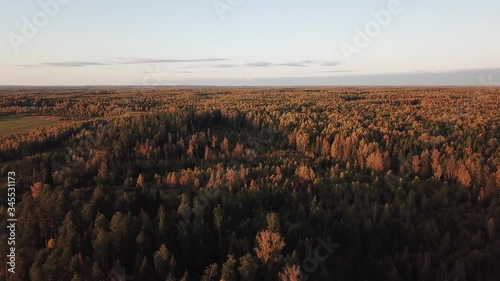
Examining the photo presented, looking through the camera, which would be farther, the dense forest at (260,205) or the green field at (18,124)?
the green field at (18,124)

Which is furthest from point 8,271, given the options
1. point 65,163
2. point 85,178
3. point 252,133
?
point 252,133

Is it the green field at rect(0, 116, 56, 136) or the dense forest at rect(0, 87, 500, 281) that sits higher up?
the green field at rect(0, 116, 56, 136)

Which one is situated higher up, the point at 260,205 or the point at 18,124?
the point at 18,124

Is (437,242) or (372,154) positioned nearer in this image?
(437,242)

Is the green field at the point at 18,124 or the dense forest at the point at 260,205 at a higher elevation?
the green field at the point at 18,124

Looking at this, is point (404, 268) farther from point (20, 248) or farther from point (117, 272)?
point (20, 248)
